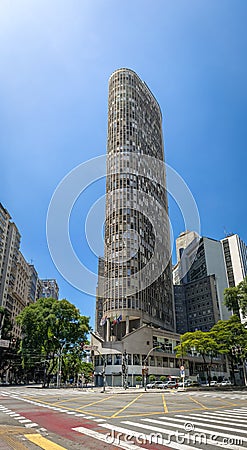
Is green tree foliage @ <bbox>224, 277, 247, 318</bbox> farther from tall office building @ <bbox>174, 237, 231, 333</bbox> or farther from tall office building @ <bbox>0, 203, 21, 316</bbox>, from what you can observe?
tall office building @ <bbox>174, 237, 231, 333</bbox>

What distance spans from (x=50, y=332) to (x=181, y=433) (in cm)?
4622

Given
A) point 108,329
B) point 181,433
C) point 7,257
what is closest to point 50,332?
point 108,329

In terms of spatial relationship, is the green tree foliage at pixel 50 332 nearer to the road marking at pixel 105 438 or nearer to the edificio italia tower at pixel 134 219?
the edificio italia tower at pixel 134 219

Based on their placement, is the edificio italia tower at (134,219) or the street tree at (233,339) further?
the edificio italia tower at (134,219)

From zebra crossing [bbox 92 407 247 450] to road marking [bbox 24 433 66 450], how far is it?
1450mm

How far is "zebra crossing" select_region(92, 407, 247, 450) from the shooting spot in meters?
8.25

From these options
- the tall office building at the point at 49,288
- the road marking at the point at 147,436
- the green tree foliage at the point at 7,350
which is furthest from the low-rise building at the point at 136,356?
the tall office building at the point at 49,288

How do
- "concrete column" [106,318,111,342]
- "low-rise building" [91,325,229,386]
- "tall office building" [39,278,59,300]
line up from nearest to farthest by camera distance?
"low-rise building" [91,325,229,386], "concrete column" [106,318,111,342], "tall office building" [39,278,59,300]

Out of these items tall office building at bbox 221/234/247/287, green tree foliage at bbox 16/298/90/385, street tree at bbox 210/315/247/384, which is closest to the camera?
street tree at bbox 210/315/247/384

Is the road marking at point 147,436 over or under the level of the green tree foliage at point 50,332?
under

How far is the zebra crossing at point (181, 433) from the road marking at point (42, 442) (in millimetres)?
1450

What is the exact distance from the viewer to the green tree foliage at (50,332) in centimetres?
5275

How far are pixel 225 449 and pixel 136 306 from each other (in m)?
66.1

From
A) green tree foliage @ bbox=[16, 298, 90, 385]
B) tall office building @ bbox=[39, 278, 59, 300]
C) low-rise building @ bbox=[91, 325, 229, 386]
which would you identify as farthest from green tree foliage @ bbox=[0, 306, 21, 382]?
tall office building @ bbox=[39, 278, 59, 300]
